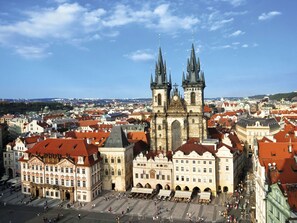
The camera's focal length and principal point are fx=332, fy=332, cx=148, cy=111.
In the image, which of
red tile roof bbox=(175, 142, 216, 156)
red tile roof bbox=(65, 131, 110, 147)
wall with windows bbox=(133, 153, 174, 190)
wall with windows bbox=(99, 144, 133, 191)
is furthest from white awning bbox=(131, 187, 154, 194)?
red tile roof bbox=(65, 131, 110, 147)

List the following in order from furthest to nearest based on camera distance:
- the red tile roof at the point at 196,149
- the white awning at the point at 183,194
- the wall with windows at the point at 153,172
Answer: the wall with windows at the point at 153,172, the red tile roof at the point at 196,149, the white awning at the point at 183,194

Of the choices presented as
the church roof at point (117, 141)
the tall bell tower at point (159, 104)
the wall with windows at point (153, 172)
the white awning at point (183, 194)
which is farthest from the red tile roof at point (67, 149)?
the tall bell tower at point (159, 104)

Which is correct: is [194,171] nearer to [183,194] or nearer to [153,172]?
[183,194]

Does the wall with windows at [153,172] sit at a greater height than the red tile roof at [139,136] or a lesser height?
lesser

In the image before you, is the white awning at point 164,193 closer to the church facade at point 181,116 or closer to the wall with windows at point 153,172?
the wall with windows at point 153,172

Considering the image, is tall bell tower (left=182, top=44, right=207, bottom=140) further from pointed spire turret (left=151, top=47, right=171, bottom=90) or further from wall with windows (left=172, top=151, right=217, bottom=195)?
wall with windows (left=172, top=151, right=217, bottom=195)

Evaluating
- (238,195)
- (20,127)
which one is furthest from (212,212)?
(20,127)

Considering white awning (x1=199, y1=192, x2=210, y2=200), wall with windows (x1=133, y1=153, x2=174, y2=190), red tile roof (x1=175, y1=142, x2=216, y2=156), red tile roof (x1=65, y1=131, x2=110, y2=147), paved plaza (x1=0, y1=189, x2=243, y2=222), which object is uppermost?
red tile roof (x1=65, y1=131, x2=110, y2=147)

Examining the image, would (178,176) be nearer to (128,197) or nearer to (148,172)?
(148,172)

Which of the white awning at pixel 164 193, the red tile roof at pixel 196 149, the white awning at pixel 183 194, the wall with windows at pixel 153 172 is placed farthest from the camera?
the wall with windows at pixel 153 172

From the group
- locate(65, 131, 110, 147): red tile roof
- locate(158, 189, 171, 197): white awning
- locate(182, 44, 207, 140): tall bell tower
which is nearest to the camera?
locate(158, 189, 171, 197): white awning
